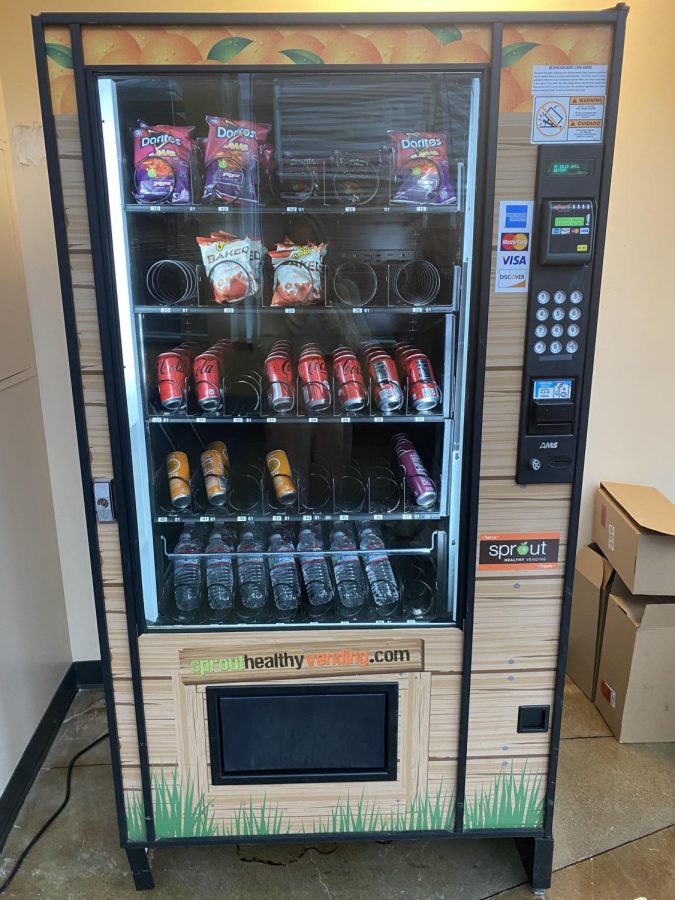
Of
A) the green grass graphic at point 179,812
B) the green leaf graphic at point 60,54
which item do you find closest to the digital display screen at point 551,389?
the green leaf graphic at point 60,54

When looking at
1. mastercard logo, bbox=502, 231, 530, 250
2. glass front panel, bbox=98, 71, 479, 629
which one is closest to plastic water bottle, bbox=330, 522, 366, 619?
glass front panel, bbox=98, 71, 479, 629

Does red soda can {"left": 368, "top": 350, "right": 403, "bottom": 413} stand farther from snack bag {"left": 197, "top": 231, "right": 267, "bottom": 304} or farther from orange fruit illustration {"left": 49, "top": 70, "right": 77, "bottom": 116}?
orange fruit illustration {"left": 49, "top": 70, "right": 77, "bottom": 116}

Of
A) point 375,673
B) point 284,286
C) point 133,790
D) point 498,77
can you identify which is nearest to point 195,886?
point 133,790

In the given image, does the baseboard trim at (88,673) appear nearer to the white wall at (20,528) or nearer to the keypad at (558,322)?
the white wall at (20,528)

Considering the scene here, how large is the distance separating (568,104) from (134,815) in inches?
78.5

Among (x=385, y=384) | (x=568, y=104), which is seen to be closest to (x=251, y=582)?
(x=385, y=384)

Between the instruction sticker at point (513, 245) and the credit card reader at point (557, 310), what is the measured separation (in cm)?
2

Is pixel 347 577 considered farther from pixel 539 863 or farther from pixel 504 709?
pixel 539 863

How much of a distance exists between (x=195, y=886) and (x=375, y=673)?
0.83 m

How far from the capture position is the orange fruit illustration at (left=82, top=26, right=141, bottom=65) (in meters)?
1.30

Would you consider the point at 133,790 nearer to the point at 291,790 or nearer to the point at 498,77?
the point at 291,790

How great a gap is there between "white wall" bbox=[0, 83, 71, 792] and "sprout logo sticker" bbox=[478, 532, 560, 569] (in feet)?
4.74

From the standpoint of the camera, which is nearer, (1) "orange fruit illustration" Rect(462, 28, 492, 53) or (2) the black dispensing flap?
(1) "orange fruit illustration" Rect(462, 28, 492, 53)

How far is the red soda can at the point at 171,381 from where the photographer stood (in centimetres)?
165
